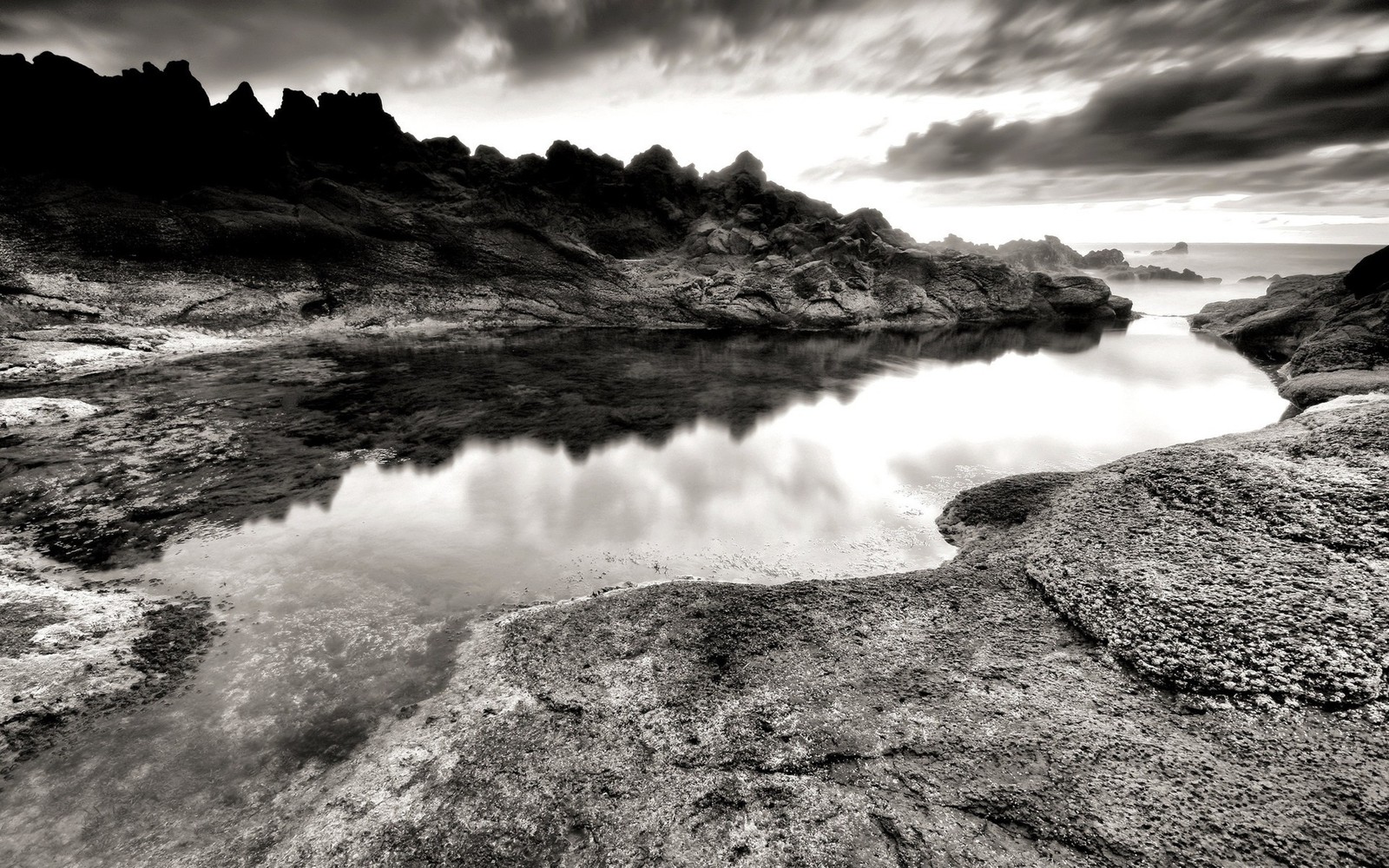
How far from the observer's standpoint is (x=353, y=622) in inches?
283

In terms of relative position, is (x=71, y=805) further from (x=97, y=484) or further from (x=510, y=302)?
(x=510, y=302)

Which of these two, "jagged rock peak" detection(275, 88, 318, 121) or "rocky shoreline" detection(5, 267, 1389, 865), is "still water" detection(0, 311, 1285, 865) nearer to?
"rocky shoreline" detection(5, 267, 1389, 865)

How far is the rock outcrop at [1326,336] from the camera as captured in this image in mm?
18688

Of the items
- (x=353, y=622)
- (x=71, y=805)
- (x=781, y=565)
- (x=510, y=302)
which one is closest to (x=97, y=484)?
(x=353, y=622)

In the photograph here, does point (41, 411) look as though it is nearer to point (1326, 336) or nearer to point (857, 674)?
point (857, 674)

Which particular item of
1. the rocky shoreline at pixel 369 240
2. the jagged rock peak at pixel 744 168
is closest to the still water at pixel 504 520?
the rocky shoreline at pixel 369 240

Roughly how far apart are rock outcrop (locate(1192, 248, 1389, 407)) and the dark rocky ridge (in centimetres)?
2004

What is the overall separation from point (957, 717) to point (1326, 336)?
3098 centimetres

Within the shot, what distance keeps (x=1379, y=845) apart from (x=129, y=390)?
2640 centimetres

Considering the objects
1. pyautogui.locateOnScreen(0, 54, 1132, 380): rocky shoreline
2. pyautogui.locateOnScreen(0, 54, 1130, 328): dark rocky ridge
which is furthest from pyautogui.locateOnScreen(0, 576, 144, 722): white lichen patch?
pyautogui.locateOnScreen(0, 54, 1130, 328): dark rocky ridge

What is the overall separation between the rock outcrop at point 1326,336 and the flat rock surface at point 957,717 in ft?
55.2

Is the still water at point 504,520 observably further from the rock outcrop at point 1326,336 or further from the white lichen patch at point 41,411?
the white lichen patch at point 41,411

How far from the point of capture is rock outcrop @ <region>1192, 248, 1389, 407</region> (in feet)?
61.3

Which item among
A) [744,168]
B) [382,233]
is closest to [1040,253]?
[744,168]
